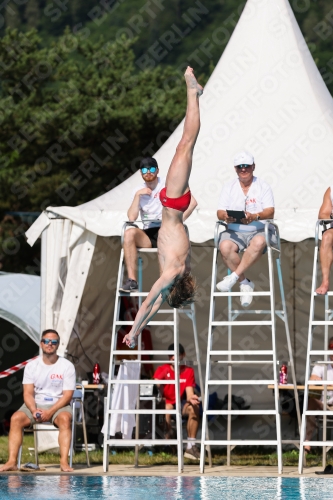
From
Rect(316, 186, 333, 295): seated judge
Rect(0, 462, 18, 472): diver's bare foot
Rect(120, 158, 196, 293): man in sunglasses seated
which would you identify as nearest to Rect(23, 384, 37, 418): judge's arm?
Rect(0, 462, 18, 472): diver's bare foot

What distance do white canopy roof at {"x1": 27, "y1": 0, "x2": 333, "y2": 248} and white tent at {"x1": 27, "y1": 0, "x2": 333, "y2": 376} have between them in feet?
0.04

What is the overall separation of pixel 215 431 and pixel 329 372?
2072mm

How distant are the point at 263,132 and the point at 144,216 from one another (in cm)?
227

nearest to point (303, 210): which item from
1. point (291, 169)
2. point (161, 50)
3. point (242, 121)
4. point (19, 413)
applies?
point (291, 169)

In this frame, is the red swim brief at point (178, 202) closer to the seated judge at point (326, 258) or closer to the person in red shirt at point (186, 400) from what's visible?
the seated judge at point (326, 258)

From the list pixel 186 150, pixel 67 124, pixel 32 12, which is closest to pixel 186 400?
pixel 186 150

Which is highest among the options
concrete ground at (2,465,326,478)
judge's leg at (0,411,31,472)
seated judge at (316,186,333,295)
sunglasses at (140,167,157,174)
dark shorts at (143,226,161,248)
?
sunglasses at (140,167,157,174)

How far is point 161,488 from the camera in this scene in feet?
25.1

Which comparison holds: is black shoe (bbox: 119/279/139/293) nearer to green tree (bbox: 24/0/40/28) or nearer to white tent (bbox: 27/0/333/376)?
white tent (bbox: 27/0/333/376)

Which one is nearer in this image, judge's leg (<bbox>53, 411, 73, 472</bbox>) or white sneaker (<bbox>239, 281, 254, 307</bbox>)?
white sneaker (<bbox>239, 281, 254, 307</bbox>)

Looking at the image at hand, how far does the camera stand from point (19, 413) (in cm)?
949

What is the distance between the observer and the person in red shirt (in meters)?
10.5

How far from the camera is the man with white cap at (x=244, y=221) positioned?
895cm

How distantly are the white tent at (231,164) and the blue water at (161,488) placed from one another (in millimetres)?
2456
